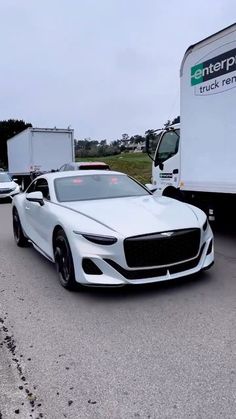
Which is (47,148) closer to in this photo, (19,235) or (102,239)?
(19,235)

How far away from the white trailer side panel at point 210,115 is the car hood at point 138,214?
1.23 meters

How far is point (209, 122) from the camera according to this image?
669cm

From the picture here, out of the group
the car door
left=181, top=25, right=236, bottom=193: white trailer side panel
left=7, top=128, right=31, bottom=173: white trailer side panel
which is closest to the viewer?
the car door

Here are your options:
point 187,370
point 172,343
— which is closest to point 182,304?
point 172,343

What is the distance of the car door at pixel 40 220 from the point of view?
579cm

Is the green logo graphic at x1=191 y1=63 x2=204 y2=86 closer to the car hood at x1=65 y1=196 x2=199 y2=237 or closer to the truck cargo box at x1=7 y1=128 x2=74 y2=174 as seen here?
the car hood at x1=65 y1=196 x2=199 y2=237

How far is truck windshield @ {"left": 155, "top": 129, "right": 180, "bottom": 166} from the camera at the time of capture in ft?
28.6

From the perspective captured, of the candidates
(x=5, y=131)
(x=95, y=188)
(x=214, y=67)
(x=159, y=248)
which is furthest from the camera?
(x=5, y=131)

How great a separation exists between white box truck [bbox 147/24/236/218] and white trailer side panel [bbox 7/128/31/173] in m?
16.5

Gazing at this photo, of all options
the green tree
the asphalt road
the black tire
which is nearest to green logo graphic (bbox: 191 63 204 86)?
the asphalt road

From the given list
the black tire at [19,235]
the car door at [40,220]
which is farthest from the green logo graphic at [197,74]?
the black tire at [19,235]

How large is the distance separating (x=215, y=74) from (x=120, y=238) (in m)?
3.48

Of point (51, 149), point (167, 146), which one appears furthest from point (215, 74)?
point (51, 149)

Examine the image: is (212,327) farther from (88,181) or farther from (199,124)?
(199,124)
